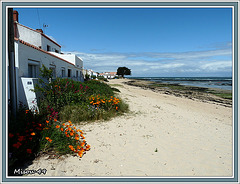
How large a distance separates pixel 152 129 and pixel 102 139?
1885 mm

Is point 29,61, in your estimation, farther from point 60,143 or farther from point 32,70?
point 60,143

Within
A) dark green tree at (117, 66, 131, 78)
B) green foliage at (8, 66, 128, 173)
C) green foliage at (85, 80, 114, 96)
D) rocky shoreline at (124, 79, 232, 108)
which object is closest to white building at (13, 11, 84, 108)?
green foliage at (8, 66, 128, 173)

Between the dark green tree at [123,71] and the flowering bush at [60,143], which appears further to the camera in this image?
the dark green tree at [123,71]

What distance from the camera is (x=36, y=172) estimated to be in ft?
8.01

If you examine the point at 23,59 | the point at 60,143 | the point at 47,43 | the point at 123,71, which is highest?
the point at 123,71

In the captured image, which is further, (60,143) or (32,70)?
(32,70)

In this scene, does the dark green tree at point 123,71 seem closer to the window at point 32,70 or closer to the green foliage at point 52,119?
the window at point 32,70

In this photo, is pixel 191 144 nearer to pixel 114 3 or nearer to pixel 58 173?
pixel 58 173

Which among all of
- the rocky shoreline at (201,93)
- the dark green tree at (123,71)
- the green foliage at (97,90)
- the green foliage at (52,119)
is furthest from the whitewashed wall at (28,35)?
the dark green tree at (123,71)

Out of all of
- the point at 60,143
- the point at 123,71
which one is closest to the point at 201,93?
the point at 60,143

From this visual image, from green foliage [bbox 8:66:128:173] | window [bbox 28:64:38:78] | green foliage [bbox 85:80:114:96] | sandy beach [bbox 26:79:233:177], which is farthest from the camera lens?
window [bbox 28:64:38:78]

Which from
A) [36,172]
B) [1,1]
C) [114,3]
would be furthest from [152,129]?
[1,1]

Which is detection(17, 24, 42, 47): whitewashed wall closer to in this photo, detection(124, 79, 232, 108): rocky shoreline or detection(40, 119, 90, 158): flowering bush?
detection(40, 119, 90, 158): flowering bush

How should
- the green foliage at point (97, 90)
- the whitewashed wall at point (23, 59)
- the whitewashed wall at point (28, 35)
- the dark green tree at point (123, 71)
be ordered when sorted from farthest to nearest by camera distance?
the dark green tree at point (123, 71) → the whitewashed wall at point (28, 35) → the green foliage at point (97, 90) → the whitewashed wall at point (23, 59)
